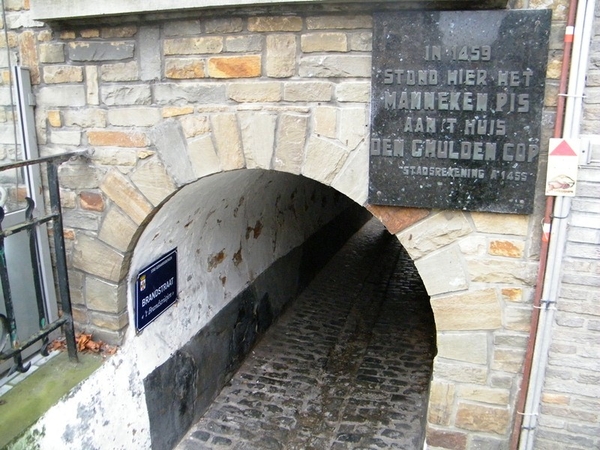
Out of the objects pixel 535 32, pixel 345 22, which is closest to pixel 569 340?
pixel 535 32

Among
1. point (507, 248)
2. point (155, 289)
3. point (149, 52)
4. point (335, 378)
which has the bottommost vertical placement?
point (335, 378)

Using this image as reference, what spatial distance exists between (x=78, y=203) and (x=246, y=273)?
2121 millimetres

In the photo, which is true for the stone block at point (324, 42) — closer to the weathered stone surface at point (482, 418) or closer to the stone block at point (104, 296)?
the stone block at point (104, 296)

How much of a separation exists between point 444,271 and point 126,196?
1855mm

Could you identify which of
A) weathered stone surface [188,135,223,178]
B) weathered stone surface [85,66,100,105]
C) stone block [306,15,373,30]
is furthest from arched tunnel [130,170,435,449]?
stone block [306,15,373,30]

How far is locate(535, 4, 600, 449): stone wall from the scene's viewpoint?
97.9 inches

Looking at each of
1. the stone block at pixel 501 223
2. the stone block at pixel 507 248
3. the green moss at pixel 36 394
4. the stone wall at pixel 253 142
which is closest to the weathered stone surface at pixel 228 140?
the stone wall at pixel 253 142

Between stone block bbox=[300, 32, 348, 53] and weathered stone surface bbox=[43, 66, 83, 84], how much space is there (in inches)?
53.8

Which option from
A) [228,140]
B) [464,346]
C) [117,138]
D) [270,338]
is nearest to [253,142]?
[228,140]

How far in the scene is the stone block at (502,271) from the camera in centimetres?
269

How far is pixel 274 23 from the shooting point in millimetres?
2777

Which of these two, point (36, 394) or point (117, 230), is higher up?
point (117, 230)

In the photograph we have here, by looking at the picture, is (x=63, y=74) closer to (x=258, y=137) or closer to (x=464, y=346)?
(x=258, y=137)

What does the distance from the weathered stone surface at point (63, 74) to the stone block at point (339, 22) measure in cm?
141
